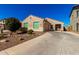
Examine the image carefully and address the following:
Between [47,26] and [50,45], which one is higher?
[47,26]

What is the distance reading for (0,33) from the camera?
7.54m

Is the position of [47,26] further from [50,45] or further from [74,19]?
[74,19]

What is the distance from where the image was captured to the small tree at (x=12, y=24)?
706cm

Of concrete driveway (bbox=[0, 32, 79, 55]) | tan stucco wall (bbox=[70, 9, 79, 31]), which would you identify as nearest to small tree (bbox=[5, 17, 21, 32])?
concrete driveway (bbox=[0, 32, 79, 55])

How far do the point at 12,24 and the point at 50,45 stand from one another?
69.8 inches

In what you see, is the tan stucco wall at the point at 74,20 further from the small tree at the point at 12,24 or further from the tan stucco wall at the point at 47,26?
the small tree at the point at 12,24

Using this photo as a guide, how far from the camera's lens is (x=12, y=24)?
7152mm

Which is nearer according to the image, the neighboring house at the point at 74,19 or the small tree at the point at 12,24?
the small tree at the point at 12,24

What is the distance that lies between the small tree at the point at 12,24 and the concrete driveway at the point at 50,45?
2.48ft

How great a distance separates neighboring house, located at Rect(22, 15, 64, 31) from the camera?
7.25m

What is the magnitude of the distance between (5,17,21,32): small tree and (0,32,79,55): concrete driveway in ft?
2.48

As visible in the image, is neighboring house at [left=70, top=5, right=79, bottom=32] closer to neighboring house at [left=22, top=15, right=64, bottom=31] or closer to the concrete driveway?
the concrete driveway

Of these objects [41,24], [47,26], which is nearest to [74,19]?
[47,26]

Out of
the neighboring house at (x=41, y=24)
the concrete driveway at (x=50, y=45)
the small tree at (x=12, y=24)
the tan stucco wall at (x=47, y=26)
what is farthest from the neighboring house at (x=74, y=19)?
the small tree at (x=12, y=24)
